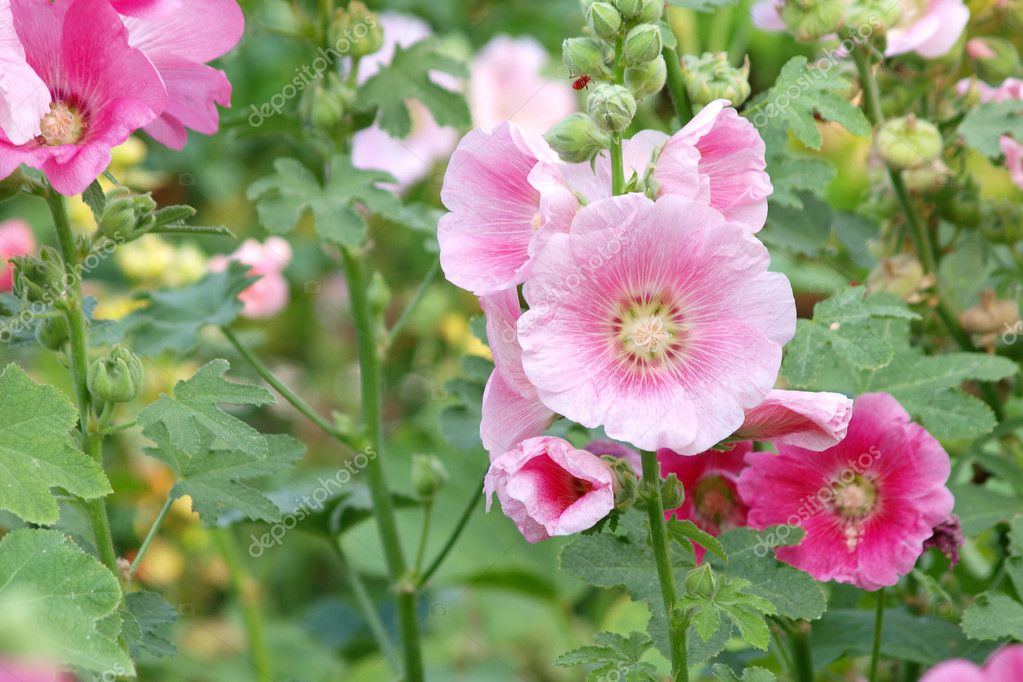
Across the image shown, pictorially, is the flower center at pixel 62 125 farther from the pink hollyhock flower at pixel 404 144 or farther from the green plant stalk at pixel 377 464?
the pink hollyhock flower at pixel 404 144

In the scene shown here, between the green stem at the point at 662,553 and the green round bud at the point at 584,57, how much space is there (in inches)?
10.4

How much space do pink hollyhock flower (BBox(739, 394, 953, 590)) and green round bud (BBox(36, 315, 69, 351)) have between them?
54 centimetres

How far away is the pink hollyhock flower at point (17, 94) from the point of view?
2.89ft

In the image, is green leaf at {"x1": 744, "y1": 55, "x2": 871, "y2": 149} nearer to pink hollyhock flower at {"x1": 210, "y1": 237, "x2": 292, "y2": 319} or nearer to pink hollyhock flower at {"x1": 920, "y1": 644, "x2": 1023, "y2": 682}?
pink hollyhock flower at {"x1": 920, "y1": 644, "x2": 1023, "y2": 682}

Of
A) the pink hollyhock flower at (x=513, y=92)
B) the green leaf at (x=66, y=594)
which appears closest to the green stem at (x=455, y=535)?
the green leaf at (x=66, y=594)

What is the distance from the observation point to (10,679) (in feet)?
2.01

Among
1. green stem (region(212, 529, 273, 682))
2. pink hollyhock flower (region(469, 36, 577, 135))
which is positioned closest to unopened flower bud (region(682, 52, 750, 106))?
green stem (region(212, 529, 273, 682))

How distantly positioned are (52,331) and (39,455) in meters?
0.15

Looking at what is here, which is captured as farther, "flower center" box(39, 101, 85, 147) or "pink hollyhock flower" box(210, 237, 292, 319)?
"pink hollyhock flower" box(210, 237, 292, 319)

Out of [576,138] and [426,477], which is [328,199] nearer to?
[426,477]

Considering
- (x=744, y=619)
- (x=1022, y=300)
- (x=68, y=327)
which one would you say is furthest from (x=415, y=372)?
(x=744, y=619)

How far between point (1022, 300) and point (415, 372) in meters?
1.20

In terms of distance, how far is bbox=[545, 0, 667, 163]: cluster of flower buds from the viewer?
833 millimetres

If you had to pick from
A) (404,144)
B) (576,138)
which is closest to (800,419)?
(576,138)
